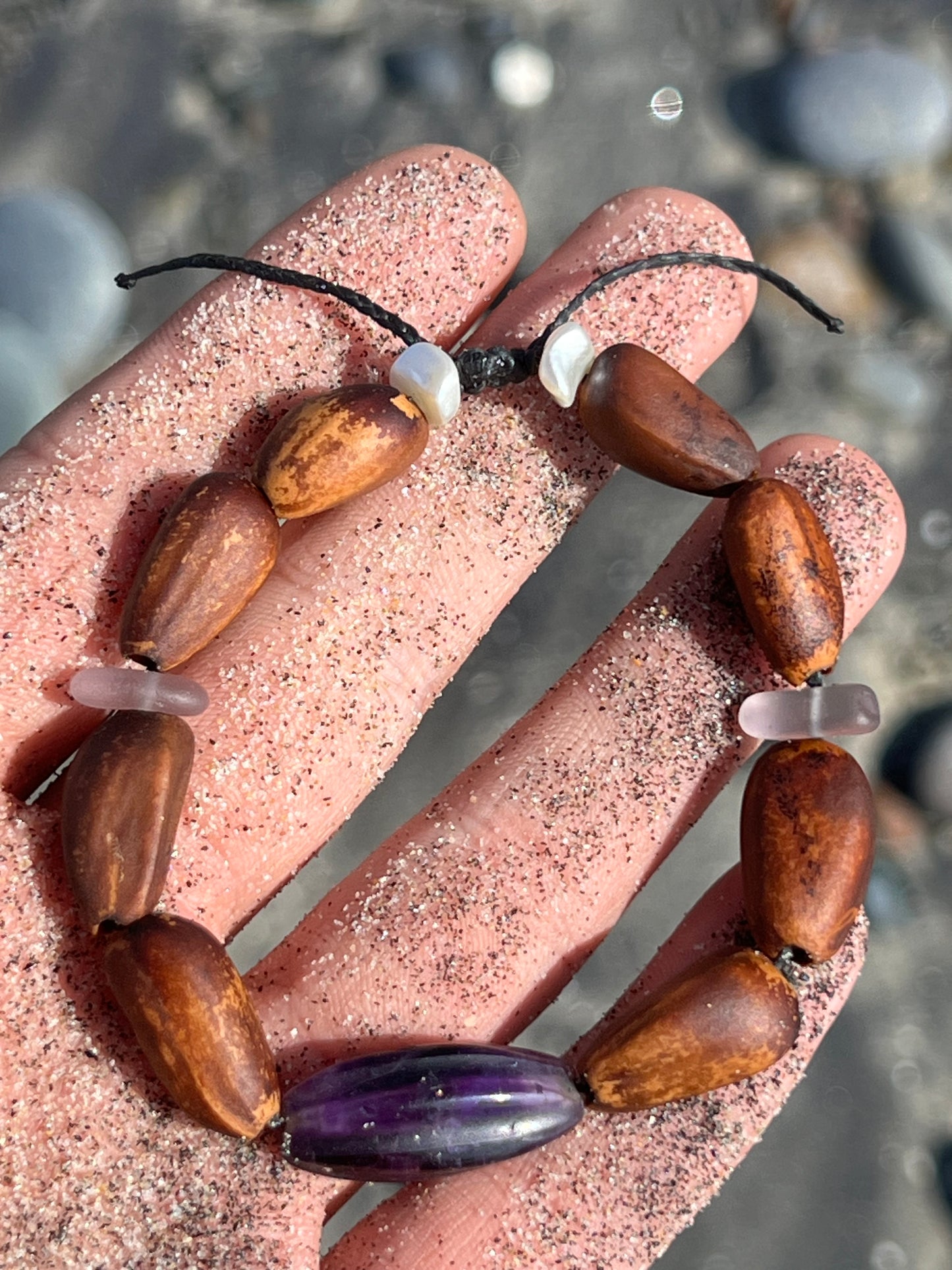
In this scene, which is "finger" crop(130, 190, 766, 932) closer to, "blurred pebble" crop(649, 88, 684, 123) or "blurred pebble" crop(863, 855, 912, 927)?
"blurred pebble" crop(649, 88, 684, 123)

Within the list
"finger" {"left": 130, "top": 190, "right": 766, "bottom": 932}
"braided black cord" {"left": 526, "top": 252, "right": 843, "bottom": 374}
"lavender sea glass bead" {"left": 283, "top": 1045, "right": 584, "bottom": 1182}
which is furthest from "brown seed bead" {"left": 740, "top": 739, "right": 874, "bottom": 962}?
"braided black cord" {"left": 526, "top": 252, "right": 843, "bottom": 374}

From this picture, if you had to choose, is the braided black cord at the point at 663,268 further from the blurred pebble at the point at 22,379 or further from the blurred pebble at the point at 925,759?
the blurred pebble at the point at 22,379

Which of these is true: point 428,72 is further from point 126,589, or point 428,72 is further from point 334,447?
point 126,589

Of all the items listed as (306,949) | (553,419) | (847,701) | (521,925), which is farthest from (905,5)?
(306,949)

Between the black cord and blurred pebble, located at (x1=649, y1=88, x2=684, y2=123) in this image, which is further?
blurred pebble, located at (x1=649, y1=88, x2=684, y2=123)

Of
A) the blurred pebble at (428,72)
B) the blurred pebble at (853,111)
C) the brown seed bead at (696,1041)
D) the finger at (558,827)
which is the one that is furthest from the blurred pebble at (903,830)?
the blurred pebble at (428,72)
